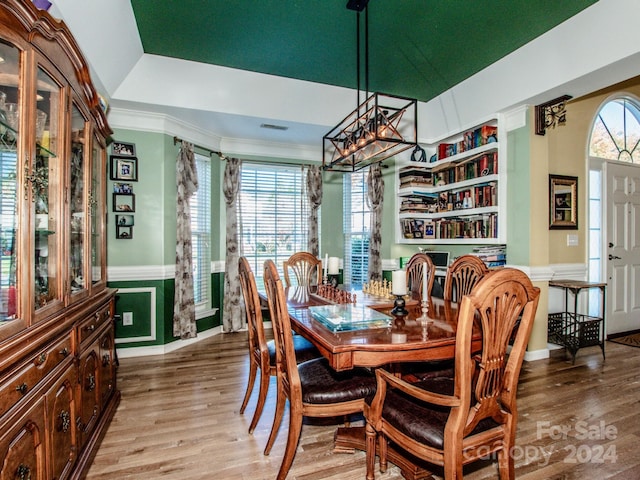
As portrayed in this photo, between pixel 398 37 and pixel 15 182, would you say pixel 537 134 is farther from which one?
pixel 15 182

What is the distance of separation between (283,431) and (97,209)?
6.68 ft

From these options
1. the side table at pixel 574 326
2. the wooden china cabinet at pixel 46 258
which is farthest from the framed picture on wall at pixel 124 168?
the side table at pixel 574 326

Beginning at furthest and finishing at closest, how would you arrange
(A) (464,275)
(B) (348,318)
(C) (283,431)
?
(A) (464,275) → (C) (283,431) → (B) (348,318)

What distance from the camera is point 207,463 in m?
1.99

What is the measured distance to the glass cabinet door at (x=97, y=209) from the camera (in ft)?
7.67

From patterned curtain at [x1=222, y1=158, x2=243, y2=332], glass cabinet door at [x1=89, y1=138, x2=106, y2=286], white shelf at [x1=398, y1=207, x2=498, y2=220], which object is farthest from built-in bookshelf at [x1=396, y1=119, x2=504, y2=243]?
glass cabinet door at [x1=89, y1=138, x2=106, y2=286]

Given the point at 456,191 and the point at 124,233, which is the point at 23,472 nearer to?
the point at 124,233

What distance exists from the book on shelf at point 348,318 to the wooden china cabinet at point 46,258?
1277 mm

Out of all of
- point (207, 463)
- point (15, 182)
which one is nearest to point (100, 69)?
point (15, 182)

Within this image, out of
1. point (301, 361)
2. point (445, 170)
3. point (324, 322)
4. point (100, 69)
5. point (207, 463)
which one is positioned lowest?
point (207, 463)

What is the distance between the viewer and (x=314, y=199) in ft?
16.8

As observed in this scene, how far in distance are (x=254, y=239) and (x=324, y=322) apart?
3.19m

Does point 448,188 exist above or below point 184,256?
above

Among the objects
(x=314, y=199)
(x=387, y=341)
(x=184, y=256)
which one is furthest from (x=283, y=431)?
(x=314, y=199)
